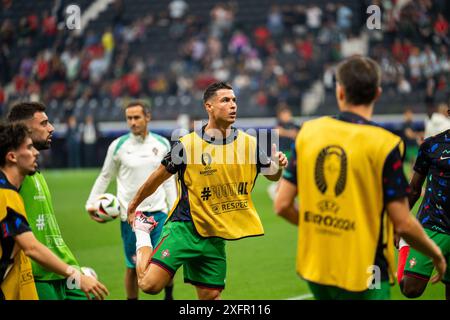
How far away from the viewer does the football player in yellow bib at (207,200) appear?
655cm

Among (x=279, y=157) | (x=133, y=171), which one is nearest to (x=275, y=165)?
(x=279, y=157)

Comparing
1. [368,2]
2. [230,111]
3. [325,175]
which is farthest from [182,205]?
[368,2]

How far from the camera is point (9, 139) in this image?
4.97 meters

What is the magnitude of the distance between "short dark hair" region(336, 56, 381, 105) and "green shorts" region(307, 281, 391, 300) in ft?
3.72

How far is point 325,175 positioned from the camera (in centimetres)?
452

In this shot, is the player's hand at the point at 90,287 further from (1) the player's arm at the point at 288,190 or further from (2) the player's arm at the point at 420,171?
(2) the player's arm at the point at 420,171

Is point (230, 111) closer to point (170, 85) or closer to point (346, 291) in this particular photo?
point (346, 291)

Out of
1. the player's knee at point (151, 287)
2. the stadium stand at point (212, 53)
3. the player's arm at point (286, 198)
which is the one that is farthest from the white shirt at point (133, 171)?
the stadium stand at point (212, 53)

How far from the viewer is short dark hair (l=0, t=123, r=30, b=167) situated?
4973 mm

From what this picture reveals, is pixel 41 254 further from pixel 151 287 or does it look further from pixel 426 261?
pixel 426 261

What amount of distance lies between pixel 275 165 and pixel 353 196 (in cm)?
239

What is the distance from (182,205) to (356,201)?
2.53 m

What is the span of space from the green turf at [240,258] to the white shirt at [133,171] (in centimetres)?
120

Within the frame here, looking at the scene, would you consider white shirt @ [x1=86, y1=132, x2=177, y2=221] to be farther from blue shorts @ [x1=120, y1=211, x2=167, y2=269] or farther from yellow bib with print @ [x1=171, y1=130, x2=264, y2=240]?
yellow bib with print @ [x1=171, y1=130, x2=264, y2=240]
